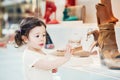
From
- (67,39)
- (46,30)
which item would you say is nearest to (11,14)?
(46,30)

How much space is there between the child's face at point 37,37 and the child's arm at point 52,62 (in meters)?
0.08

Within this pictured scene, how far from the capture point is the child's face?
1.18m

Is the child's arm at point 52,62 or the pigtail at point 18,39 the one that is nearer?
the child's arm at point 52,62

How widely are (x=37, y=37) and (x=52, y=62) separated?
0.16 metres

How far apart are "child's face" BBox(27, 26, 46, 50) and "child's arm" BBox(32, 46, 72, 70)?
0.08m

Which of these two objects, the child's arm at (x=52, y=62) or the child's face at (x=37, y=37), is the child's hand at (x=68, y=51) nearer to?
Result: the child's arm at (x=52, y=62)

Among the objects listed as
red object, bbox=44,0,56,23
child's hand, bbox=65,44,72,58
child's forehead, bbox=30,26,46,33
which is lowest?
child's hand, bbox=65,44,72,58

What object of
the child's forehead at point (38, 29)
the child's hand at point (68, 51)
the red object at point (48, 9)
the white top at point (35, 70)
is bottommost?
the white top at point (35, 70)

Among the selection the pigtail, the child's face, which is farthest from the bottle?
the pigtail

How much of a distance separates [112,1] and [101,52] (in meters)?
0.24

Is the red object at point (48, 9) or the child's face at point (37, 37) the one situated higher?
the red object at point (48, 9)

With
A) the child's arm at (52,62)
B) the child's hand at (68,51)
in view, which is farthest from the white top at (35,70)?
the child's hand at (68,51)

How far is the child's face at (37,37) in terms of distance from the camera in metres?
1.18

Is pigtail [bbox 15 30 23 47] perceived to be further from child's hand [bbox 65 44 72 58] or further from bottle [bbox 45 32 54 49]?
child's hand [bbox 65 44 72 58]
